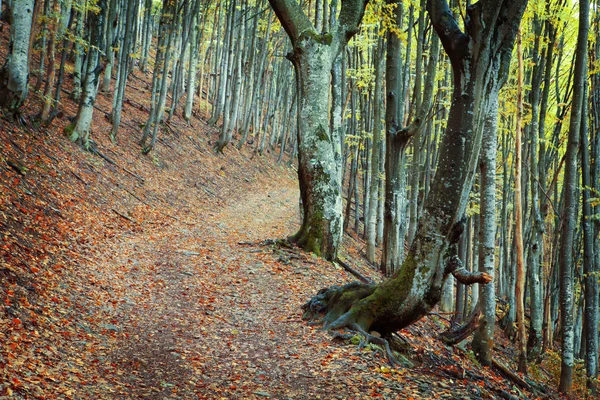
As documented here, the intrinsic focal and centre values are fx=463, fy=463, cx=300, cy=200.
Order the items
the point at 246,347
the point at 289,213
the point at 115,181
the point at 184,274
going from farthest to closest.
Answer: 1. the point at 289,213
2. the point at 115,181
3. the point at 184,274
4. the point at 246,347

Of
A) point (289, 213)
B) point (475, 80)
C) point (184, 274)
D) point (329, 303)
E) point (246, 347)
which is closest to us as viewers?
point (475, 80)

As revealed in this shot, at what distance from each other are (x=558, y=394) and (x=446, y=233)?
6.01 m

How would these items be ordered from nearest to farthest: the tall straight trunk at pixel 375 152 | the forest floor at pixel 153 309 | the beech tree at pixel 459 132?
the forest floor at pixel 153 309 < the beech tree at pixel 459 132 < the tall straight trunk at pixel 375 152

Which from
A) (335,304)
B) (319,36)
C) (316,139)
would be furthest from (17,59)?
(335,304)

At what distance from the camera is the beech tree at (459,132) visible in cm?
504

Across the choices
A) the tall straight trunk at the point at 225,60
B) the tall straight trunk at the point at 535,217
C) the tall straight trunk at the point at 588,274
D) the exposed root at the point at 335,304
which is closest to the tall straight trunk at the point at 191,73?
the tall straight trunk at the point at 225,60

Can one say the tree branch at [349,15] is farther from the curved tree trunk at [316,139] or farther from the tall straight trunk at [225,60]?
the tall straight trunk at [225,60]

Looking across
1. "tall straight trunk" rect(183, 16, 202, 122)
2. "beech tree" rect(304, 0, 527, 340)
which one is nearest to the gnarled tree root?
"beech tree" rect(304, 0, 527, 340)

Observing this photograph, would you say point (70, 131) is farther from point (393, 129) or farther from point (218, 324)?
point (218, 324)

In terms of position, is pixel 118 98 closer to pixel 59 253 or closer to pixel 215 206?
pixel 215 206

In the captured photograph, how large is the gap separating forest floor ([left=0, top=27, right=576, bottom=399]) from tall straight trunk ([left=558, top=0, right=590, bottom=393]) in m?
0.94

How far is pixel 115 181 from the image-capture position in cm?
1309

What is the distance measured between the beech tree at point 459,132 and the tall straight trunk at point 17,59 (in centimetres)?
864

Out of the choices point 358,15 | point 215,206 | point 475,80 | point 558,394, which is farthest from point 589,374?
point 215,206
